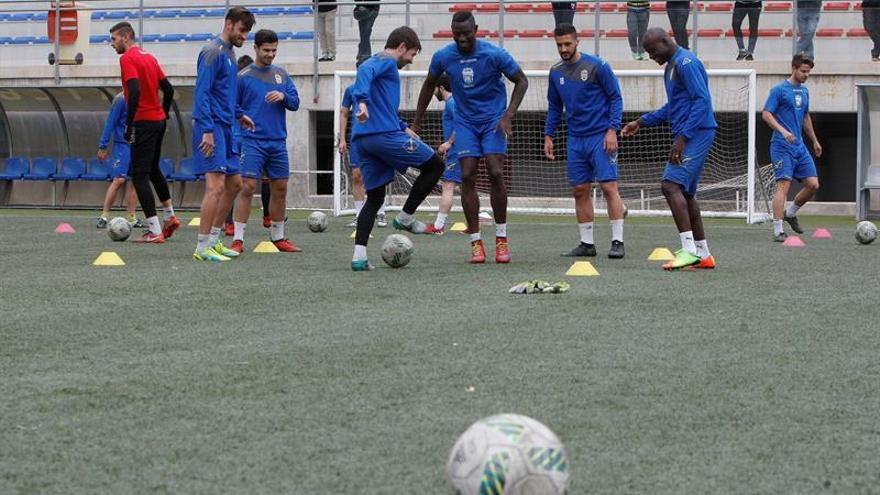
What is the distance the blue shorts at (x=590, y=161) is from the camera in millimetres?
11844

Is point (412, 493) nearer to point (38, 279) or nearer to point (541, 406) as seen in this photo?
point (541, 406)

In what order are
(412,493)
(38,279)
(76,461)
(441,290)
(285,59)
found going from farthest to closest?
(285,59) → (38,279) → (441,290) → (76,461) → (412,493)

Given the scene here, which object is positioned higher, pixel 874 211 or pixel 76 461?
pixel 76 461

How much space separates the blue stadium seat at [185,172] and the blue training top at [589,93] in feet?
40.6

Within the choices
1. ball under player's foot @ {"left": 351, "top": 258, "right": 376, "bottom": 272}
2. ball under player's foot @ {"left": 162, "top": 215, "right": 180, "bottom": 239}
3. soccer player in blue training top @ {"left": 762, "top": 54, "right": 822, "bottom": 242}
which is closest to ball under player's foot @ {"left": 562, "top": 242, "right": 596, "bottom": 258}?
ball under player's foot @ {"left": 351, "top": 258, "right": 376, "bottom": 272}

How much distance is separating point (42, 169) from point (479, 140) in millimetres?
15753

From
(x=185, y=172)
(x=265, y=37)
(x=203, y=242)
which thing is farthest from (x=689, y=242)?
(x=185, y=172)

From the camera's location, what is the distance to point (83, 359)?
217 inches

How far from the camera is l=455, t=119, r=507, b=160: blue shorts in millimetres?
10727

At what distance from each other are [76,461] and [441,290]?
4.71 meters

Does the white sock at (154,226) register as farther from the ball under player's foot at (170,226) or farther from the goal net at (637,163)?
the goal net at (637,163)

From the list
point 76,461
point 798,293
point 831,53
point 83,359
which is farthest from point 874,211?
point 76,461

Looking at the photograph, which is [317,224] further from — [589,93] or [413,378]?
[413,378]

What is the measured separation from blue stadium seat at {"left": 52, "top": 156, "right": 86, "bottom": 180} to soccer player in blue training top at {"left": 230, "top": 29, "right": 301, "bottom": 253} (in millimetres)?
12757
